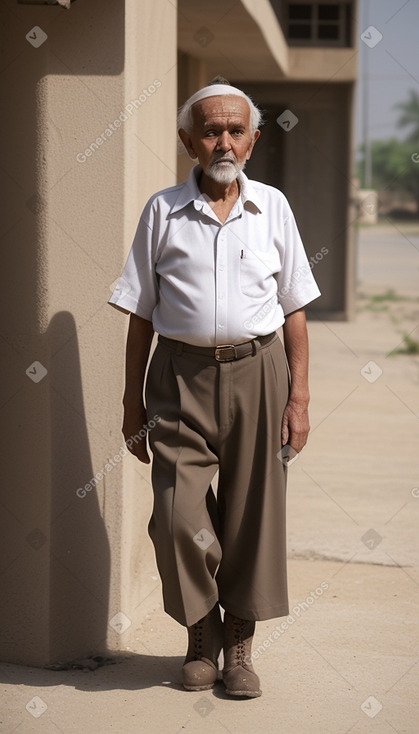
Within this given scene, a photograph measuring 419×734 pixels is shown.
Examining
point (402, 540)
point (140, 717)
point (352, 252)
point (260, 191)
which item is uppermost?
point (260, 191)

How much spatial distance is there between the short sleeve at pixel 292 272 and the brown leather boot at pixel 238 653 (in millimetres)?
1104

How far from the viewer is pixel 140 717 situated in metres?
3.50

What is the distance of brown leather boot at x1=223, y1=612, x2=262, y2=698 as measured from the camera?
12.0ft

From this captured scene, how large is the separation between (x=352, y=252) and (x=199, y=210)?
12222mm

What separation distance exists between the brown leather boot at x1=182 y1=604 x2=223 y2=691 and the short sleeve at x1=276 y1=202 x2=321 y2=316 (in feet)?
3.53

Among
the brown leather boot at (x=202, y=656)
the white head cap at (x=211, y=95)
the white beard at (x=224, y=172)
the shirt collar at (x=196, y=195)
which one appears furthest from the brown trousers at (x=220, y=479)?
the white head cap at (x=211, y=95)

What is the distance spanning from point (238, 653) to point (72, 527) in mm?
786

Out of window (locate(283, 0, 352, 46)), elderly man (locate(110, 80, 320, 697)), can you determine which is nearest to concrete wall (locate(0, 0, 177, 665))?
elderly man (locate(110, 80, 320, 697))

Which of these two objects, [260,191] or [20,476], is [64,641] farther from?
[260,191]

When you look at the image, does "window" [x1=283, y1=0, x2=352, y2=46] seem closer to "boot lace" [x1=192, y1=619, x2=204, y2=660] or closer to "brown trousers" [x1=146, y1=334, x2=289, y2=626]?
"brown trousers" [x1=146, y1=334, x2=289, y2=626]

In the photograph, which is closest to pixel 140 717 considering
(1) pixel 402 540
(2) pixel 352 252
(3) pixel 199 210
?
(3) pixel 199 210

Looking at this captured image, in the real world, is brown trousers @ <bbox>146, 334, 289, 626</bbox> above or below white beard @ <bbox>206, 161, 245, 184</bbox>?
below

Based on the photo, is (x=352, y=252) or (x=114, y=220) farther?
(x=352, y=252)
